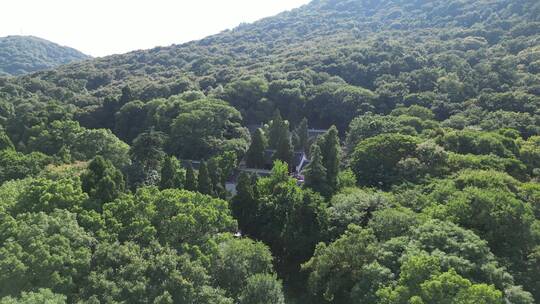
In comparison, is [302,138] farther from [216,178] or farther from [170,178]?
[170,178]

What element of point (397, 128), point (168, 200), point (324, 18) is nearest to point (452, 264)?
point (168, 200)

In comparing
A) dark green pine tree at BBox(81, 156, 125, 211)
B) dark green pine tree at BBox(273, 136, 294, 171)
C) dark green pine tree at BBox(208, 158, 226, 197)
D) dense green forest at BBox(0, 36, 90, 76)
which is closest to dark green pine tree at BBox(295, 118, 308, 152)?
dark green pine tree at BBox(273, 136, 294, 171)

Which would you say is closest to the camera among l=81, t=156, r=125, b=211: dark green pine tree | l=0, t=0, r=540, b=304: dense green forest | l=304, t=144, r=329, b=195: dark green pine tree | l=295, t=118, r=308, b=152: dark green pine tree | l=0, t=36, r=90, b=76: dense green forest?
l=0, t=0, r=540, b=304: dense green forest

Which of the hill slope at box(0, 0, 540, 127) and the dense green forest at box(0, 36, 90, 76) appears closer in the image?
the hill slope at box(0, 0, 540, 127)

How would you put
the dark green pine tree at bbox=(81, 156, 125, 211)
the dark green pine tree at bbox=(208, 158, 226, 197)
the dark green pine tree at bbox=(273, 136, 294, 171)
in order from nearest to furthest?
the dark green pine tree at bbox=(81, 156, 125, 211) → the dark green pine tree at bbox=(208, 158, 226, 197) → the dark green pine tree at bbox=(273, 136, 294, 171)

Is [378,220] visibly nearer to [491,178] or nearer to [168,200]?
[491,178]

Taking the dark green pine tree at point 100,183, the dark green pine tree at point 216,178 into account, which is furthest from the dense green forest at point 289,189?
the dark green pine tree at point 216,178

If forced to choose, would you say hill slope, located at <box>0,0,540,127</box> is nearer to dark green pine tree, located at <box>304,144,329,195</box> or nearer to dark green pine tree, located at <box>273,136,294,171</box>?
dark green pine tree, located at <box>273,136,294,171</box>
